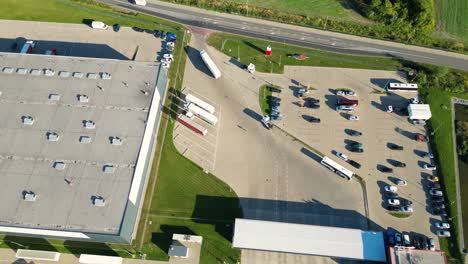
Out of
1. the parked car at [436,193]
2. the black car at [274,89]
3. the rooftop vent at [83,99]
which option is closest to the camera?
the parked car at [436,193]

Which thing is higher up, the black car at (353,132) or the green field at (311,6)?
the green field at (311,6)

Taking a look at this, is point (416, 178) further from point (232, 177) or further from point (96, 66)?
point (96, 66)

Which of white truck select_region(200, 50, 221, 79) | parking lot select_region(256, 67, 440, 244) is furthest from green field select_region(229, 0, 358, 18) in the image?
white truck select_region(200, 50, 221, 79)

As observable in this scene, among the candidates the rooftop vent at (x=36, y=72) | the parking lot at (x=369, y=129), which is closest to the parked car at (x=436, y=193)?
the parking lot at (x=369, y=129)

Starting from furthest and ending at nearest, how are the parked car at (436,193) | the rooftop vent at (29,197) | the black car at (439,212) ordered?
the parked car at (436,193) → the black car at (439,212) → the rooftop vent at (29,197)

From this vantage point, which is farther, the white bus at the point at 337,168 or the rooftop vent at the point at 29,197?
the white bus at the point at 337,168

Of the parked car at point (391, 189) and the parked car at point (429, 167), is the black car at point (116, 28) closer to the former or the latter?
the parked car at point (391, 189)

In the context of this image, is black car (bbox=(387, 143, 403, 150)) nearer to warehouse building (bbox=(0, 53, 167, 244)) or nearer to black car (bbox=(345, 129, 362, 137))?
black car (bbox=(345, 129, 362, 137))

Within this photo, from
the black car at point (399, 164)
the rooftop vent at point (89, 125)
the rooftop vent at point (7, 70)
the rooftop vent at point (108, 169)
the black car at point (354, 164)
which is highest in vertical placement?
the rooftop vent at point (7, 70)
